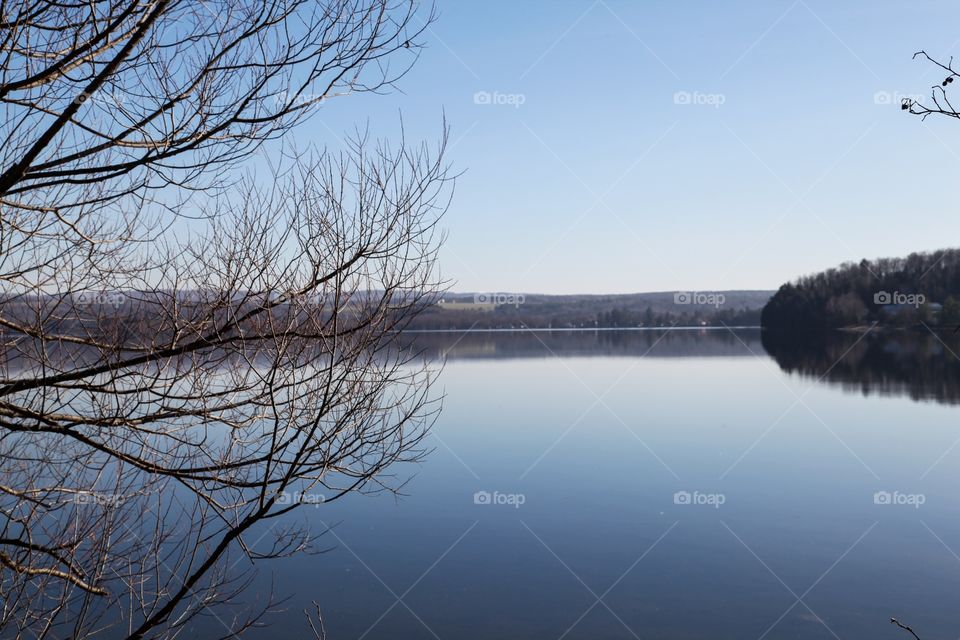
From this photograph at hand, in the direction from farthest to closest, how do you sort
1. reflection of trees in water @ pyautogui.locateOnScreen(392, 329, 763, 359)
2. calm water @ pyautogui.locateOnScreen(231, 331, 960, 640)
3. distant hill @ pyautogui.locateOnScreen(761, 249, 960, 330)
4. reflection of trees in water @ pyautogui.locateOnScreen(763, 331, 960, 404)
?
distant hill @ pyautogui.locateOnScreen(761, 249, 960, 330)
reflection of trees in water @ pyautogui.locateOnScreen(392, 329, 763, 359)
reflection of trees in water @ pyautogui.locateOnScreen(763, 331, 960, 404)
calm water @ pyautogui.locateOnScreen(231, 331, 960, 640)

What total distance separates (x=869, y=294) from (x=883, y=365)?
119 ft

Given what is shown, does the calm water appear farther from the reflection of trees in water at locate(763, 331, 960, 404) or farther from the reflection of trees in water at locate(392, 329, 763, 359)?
the reflection of trees in water at locate(392, 329, 763, 359)

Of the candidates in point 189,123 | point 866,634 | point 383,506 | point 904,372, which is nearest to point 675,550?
point 866,634

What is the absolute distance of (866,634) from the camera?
8.79 metres

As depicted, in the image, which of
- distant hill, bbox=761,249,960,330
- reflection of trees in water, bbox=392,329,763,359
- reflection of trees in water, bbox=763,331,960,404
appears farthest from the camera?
distant hill, bbox=761,249,960,330

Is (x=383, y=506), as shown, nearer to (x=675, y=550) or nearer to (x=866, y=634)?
(x=675, y=550)

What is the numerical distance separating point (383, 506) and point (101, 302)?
9982 millimetres

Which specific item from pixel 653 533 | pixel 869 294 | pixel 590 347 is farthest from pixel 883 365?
pixel 869 294

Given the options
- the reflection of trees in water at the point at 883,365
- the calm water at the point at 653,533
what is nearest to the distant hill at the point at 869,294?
the reflection of trees in water at the point at 883,365

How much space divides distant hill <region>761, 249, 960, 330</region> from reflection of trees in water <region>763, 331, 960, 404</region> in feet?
11.3

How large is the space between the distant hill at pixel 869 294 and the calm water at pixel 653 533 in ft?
145

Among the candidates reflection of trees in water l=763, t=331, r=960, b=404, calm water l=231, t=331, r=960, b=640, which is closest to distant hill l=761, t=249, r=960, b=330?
reflection of trees in water l=763, t=331, r=960, b=404

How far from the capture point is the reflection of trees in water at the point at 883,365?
28.6 metres

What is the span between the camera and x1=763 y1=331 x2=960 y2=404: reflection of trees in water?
2861cm
